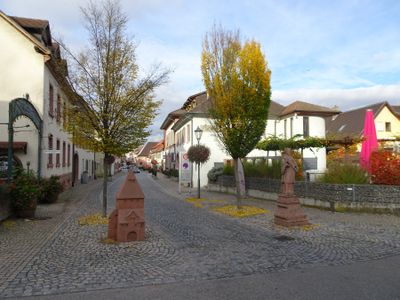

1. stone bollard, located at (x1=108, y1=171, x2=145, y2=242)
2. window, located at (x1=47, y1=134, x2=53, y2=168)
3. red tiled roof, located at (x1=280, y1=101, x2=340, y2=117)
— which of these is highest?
red tiled roof, located at (x1=280, y1=101, x2=340, y2=117)

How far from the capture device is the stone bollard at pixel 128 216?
8781 mm

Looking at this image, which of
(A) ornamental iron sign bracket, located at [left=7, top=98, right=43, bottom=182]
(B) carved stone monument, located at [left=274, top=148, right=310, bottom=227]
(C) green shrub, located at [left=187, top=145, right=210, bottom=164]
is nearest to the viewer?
(B) carved stone monument, located at [left=274, top=148, right=310, bottom=227]

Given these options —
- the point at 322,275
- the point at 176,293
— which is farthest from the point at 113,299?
the point at 322,275

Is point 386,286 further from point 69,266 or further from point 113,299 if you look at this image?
point 69,266

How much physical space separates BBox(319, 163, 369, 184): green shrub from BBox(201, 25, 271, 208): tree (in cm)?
346

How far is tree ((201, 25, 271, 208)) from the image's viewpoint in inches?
531

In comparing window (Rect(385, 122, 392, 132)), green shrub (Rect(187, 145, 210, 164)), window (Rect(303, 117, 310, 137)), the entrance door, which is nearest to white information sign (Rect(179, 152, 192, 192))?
green shrub (Rect(187, 145, 210, 164))

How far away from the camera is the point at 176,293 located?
5371 mm

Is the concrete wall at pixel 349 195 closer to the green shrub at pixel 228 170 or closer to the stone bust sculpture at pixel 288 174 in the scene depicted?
the stone bust sculpture at pixel 288 174

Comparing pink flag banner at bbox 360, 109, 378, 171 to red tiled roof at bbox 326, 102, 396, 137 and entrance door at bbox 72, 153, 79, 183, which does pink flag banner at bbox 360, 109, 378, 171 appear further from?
red tiled roof at bbox 326, 102, 396, 137

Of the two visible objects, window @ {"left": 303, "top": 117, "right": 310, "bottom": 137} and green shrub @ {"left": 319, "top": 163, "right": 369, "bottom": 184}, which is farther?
window @ {"left": 303, "top": 117, "right": 310, "bottom": 137}

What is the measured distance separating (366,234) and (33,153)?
1527 centimetres

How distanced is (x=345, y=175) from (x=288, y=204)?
15.5ft

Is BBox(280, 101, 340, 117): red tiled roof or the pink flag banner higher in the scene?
BBox(280, 101, 340, 117): red tiled roof
